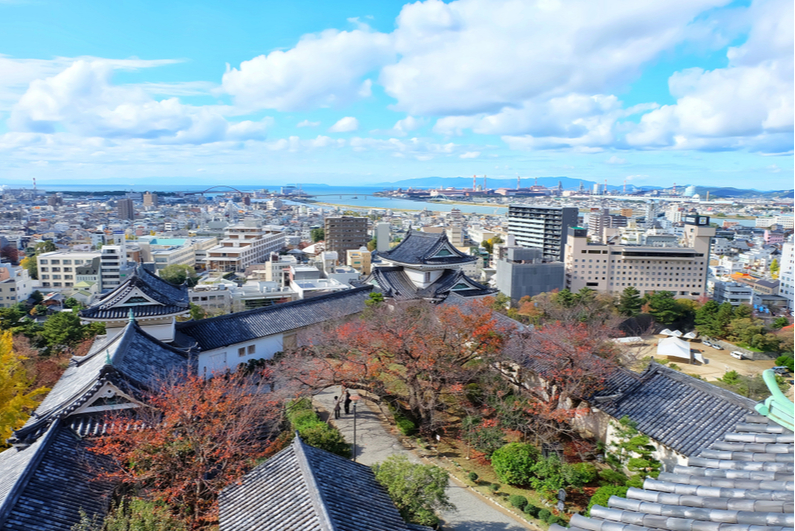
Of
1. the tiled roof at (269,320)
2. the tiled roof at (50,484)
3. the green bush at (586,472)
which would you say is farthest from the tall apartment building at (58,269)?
the green bush at (586,472)

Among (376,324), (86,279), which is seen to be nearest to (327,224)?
(86,279)

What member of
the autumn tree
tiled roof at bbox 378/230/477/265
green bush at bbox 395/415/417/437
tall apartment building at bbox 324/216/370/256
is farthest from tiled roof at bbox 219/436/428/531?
tall apartment building at bbox 324/216/370/256

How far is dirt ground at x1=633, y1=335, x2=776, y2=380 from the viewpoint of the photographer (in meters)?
35.5

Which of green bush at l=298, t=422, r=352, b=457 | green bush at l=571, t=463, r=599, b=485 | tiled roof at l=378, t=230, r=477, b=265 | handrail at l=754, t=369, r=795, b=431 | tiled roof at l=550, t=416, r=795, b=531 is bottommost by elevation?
green bush at l=571, t=463, r=599, b=485

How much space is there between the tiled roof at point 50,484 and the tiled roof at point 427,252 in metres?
18.6

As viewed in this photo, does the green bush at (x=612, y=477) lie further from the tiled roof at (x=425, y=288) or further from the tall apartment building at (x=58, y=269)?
the tall apartment building at (x=58, y=269)

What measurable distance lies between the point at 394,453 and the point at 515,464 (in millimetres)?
3692

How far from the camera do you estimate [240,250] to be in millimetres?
79438

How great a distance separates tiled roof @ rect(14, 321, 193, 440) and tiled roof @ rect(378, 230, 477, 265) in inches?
558

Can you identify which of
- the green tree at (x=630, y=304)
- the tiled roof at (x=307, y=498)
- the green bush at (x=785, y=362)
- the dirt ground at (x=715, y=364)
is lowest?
the dirt ground at (x=715, y=364)

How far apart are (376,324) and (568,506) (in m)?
8.62

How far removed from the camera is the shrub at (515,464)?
535 inches

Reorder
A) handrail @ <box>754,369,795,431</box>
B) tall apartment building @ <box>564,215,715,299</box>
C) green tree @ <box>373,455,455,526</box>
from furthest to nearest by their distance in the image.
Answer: tall apartment building @ <box>564,215,715,299</box>, green tree @ <box>373,455,455,526</box>, handrail @ <box>754,369,795,431</box>

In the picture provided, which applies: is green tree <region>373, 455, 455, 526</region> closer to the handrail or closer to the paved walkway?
the paved walkway
